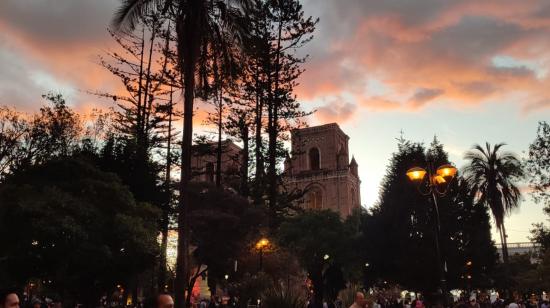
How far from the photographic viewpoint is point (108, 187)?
19078mm

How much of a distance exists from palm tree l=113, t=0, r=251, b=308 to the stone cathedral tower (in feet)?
178

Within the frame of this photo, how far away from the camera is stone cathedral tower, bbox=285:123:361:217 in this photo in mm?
68562

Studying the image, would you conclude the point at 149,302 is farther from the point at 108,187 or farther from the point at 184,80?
the point at 108,187

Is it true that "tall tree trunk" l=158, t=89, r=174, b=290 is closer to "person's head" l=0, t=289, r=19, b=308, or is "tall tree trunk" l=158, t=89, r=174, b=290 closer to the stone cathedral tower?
"person's head" l=0, t=289, r=19, b=308

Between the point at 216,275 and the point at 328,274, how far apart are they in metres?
8.69

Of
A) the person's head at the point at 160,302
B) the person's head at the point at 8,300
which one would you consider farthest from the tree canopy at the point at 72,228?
the person's head at the point at 160,302

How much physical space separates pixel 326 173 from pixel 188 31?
5863 centimetres

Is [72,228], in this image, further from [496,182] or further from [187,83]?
[496,182]

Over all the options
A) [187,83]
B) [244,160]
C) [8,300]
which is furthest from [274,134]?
[8,300]

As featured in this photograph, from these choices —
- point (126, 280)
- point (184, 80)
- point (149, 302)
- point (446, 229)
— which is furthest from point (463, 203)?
point (149, 302)

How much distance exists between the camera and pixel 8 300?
418 centimetres

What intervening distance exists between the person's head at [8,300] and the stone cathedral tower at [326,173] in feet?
206

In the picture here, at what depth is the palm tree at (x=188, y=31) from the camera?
12.4 metres

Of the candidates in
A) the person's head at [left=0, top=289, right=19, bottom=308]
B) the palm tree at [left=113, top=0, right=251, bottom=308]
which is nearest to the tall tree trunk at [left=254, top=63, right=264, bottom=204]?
the palm tree at [left=113, top=0, right=251, bottom=308]
